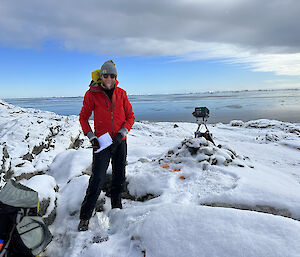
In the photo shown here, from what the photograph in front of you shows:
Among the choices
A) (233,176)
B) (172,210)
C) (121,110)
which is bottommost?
(233,176)

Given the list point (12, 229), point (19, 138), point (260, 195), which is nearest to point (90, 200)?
point (12, 229)

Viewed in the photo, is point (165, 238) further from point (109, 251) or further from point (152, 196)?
point (152, 196)

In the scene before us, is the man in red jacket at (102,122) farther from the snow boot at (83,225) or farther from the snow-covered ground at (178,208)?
the snow-covered ground at (178,208)

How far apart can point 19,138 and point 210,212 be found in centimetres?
781

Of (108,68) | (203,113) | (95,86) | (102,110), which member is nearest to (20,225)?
(102,110)

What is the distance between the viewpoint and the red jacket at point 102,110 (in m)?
3.11

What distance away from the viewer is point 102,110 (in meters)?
3.11

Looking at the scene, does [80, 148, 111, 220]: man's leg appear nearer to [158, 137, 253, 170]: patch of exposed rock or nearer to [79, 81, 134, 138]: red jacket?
[79, 81, 134, 138]: red jacket

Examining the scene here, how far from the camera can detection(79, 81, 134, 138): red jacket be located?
3.11 metres

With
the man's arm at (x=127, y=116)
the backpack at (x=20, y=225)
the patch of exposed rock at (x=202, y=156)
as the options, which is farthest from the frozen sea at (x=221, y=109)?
the backpack at (x=20, y=225)

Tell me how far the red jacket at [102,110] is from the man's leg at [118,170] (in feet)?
1.03

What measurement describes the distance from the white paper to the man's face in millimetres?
819

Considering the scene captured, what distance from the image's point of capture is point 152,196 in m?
3.94

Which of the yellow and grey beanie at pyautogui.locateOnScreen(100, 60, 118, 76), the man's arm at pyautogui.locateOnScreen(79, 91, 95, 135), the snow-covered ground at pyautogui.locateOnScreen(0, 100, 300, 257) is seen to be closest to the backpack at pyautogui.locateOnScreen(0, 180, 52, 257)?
the snow-covered ground at pyautogui.locateOnScreen(0, 100, 300, 257)
